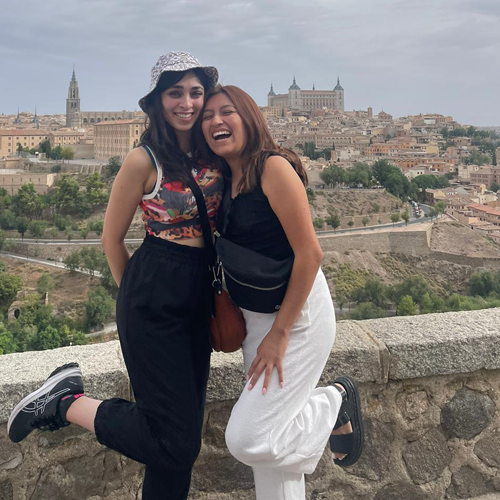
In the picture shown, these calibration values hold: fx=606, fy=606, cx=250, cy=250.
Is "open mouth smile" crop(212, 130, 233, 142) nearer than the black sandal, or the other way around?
"open mouth smile" crop(212, 130, 233, 142)

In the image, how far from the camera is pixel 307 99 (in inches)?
3600

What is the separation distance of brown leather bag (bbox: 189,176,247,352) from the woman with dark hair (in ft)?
0.08

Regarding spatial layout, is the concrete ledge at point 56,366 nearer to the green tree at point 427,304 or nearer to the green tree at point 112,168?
the green tree at point 427,304

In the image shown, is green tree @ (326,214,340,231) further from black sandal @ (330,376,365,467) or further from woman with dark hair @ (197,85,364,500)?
woman with dark hair @ (197,85,364,500)

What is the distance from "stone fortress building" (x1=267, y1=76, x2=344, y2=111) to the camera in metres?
90.3

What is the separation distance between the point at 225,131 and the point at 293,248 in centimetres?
29

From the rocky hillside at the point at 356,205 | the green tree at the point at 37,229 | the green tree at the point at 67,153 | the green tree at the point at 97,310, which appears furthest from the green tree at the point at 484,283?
the green tree at the point at 67,153

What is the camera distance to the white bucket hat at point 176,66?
4.25 feet

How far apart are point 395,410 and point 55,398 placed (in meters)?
0.86

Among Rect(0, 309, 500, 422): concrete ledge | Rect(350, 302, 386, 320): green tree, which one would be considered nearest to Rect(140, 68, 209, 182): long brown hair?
Rect(0, 309, 500, 422): concrete ledge

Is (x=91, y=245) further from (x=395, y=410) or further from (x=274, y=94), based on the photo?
(x=274, y=94)

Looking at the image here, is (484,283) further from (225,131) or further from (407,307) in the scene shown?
(225,131)

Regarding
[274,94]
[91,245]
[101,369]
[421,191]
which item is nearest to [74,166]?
[91,245]

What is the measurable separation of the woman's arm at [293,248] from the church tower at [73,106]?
221 feet
